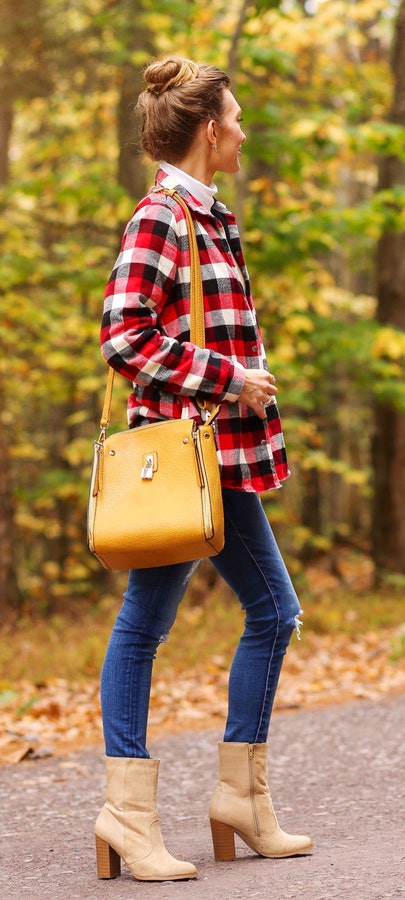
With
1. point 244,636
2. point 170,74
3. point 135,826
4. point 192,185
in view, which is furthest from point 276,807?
point 170,74

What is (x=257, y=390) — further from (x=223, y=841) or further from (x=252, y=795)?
(x=223, y=841)

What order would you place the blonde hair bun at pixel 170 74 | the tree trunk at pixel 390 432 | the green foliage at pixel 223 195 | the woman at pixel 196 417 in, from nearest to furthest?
1. the woman at pixel 196 417
2. the blonde hair bun at pixel 170 74
3. the green foliage at pixel 223 195
4. the tree trunk at pixel 390 432

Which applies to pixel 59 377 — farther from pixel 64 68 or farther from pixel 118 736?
pixel 118 736

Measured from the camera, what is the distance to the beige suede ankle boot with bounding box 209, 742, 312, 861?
10.4 ft

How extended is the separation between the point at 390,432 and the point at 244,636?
1018 cm

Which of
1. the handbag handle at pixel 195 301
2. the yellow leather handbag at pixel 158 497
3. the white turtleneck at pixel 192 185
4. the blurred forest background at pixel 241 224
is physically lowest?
the yellow leather handbag at pixel 158 497

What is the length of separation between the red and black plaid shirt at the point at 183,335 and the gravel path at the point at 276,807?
42.6 inches

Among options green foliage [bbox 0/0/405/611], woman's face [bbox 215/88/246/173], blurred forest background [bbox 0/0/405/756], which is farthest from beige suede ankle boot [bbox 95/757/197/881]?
green foliage [bbox 0/0/405/611]

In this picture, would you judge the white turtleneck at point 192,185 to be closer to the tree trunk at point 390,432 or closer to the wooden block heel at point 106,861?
the wooden block heel at point 106,861

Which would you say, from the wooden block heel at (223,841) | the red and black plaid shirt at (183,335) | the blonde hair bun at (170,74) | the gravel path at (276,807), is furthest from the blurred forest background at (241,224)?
the blonde hair bun at (170,74)

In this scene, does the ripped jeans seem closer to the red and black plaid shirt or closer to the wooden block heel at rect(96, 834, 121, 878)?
the red and black plaid shirt

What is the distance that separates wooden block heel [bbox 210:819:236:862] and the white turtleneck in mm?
1813

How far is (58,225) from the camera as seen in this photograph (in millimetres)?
12219

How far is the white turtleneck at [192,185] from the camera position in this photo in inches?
124
